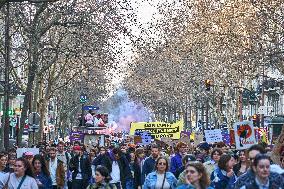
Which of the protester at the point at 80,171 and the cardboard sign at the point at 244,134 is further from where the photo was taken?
the protester at the point at 80,171

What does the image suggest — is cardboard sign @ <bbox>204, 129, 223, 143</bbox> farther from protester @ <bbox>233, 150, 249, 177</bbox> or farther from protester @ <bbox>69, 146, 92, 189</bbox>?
protester @ <bbox>233, 150, 249, 177</bbox>

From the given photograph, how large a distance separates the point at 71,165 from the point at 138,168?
5.92 feet

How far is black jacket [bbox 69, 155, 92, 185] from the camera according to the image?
2553cm

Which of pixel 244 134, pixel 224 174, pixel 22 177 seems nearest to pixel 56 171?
pixel 244 134

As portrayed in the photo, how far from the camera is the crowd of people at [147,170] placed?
437 inches

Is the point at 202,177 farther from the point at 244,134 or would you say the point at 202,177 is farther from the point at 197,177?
the point at 244,134

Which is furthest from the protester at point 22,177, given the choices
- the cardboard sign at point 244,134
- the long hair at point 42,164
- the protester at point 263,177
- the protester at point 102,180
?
the cardboard sign at point 244,134

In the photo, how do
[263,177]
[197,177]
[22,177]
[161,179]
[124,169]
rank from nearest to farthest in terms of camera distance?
[263,177]
[197,177]
[22,177]
[161,179]
[124,169]

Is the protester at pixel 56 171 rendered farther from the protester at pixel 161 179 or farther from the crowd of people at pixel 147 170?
the protester at pixel 161 179

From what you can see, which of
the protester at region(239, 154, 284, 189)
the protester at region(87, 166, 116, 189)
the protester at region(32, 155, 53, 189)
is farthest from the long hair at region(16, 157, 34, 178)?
the protester at region(239, 154, 284, 189)

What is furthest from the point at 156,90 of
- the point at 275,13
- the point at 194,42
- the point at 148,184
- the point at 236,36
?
the point at 148,184

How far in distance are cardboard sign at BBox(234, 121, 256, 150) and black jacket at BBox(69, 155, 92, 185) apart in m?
6.47

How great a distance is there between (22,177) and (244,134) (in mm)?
6475

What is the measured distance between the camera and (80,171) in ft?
83.8
